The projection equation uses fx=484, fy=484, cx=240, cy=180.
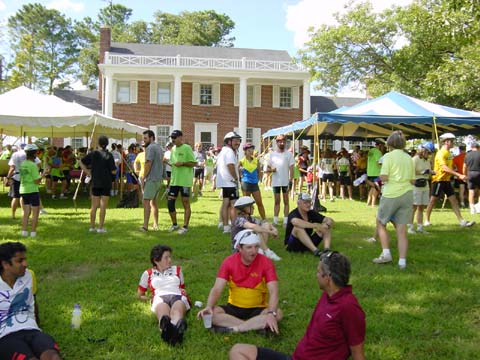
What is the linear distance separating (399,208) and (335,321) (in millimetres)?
3409

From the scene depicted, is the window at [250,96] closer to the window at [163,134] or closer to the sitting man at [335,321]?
the window at [163,134]

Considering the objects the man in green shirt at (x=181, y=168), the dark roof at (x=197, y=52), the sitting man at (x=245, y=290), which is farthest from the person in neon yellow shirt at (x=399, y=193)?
the dark roof at (x=197, y=52)

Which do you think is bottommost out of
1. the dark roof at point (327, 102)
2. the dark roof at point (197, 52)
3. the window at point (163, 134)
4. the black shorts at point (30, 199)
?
the black shorts at point (30, 199)

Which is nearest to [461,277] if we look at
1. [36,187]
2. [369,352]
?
[369,352]

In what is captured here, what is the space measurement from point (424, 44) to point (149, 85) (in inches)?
654

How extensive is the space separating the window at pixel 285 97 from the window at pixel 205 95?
4750 millimetres

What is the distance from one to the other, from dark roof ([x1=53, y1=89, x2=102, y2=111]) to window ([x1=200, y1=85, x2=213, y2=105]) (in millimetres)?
8311

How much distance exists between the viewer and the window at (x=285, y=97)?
A: 106 feet

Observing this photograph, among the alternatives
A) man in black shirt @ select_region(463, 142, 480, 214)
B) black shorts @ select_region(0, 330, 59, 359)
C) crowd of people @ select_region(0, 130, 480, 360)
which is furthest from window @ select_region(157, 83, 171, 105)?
black shorts @ select_region(0, 330, 59, 359)

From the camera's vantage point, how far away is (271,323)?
12.3ft

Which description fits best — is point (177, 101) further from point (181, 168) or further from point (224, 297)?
point (224, 297)

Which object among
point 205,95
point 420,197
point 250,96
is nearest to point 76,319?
point 420,197

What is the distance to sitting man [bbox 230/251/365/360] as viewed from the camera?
2.77 m

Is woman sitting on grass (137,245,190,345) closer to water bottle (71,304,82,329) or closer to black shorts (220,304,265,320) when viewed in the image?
black shorts (220,304,265,320)
